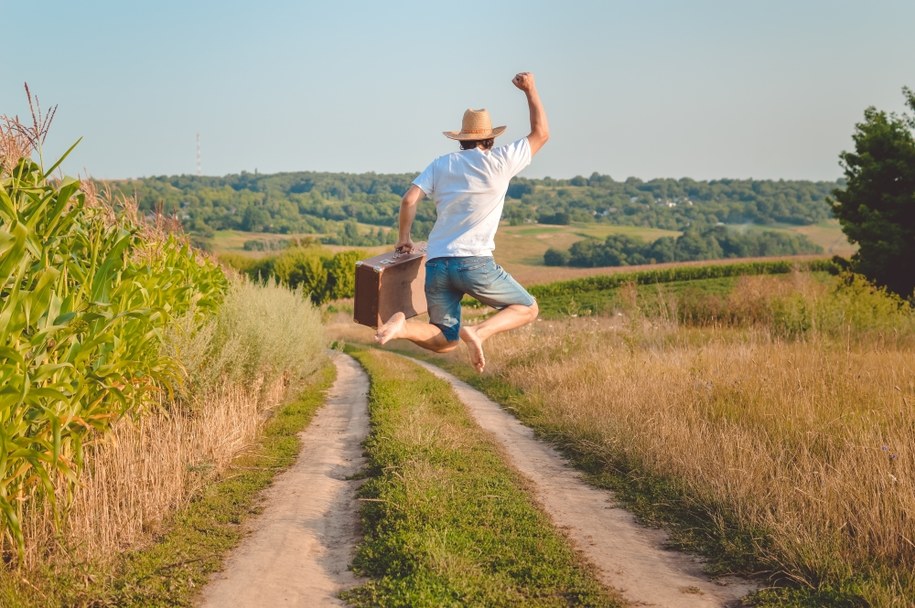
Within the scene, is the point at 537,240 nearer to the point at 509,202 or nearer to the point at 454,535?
the point at 509,202

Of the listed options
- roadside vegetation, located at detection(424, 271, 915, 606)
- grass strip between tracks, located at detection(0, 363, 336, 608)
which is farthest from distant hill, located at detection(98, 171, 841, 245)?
grass strip between tracks, located at detection(0, 363, 336, 608)

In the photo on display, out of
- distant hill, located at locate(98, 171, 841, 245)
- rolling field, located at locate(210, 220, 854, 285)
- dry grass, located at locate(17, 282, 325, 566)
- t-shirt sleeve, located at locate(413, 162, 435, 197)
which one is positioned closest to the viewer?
dry grass, located at locate(17, 282, 325, 566)

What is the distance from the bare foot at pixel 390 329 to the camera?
6988 millimetres

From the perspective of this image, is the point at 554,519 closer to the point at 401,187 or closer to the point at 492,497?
the point at 492,497

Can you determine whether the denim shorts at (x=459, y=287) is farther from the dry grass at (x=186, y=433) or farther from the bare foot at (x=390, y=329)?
the dry grass at (x=186, y=433)

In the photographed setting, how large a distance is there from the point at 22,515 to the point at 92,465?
1561 mm

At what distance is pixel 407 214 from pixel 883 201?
31535mm

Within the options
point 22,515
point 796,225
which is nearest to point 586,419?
point 22,515

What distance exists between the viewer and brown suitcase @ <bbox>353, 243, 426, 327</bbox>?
7.39m

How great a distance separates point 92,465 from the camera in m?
8.40

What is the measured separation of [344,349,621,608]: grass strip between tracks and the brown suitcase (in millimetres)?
1775

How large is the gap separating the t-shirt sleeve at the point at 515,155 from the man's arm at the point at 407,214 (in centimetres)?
72

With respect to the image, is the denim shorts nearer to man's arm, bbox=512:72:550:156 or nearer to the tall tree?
man's arm, bbox=512:72:550:156

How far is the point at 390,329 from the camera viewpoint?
7.06 m
